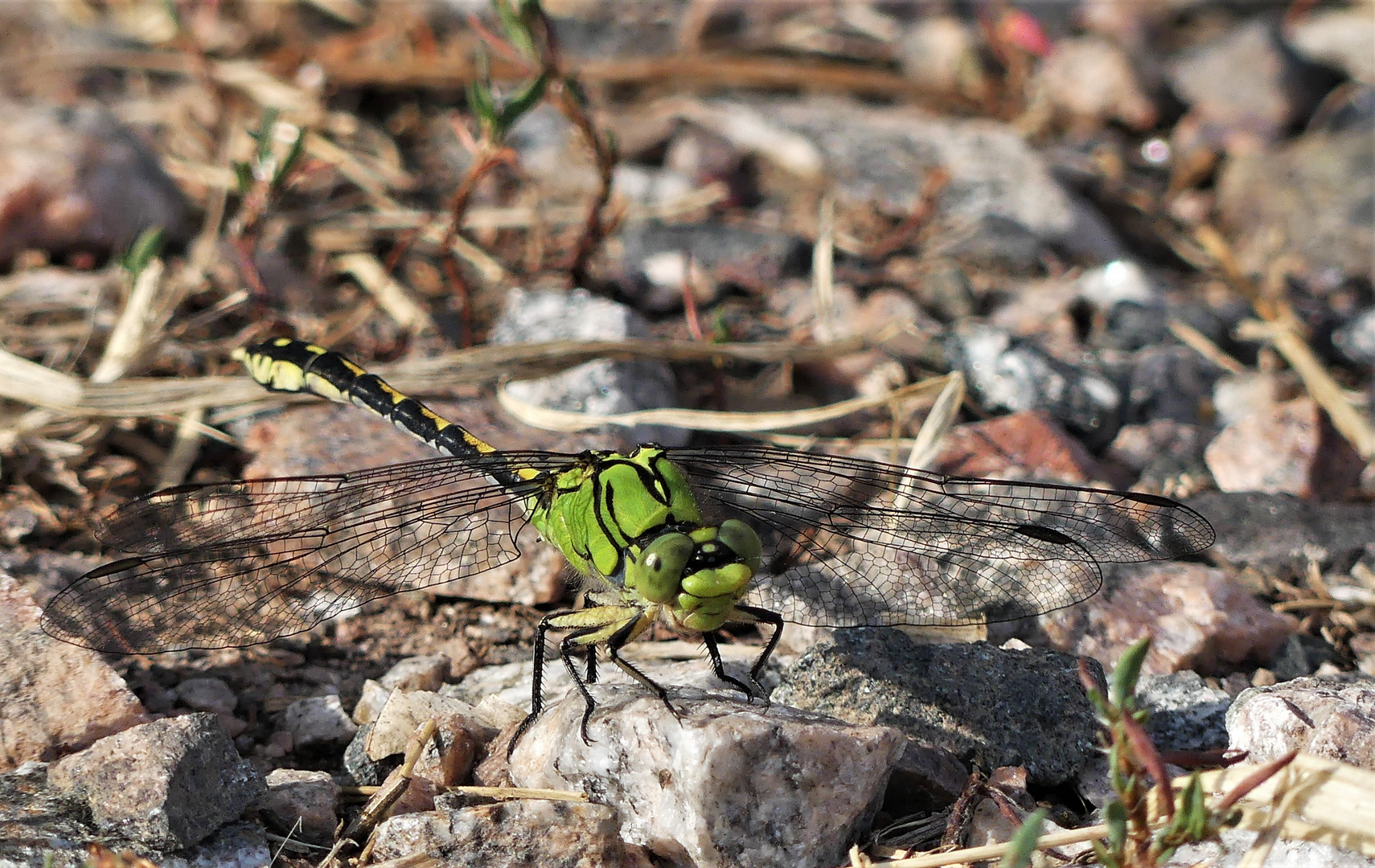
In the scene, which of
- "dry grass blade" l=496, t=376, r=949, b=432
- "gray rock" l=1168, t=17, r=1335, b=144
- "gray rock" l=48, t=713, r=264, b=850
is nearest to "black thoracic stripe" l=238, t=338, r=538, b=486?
"dry grass blade" l=496, t=376, r=949, b=432

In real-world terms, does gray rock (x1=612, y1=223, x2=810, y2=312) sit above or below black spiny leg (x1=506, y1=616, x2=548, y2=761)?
above

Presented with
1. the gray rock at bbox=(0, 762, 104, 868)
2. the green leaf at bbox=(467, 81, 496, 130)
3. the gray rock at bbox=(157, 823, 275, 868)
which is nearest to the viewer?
the gray rock at bbox=(0, 762, 104, 868)

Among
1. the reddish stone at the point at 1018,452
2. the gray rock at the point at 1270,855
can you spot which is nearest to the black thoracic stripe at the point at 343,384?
the reddish stone at the point at 1018,452

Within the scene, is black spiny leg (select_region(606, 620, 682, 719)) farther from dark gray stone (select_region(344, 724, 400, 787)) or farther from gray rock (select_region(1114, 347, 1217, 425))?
gray rock (select_region(1114, 347, 1217, 425))

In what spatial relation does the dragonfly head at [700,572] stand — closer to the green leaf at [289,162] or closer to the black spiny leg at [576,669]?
the black spiny leg at [576,669]

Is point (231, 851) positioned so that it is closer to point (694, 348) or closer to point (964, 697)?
point (964, 697)
